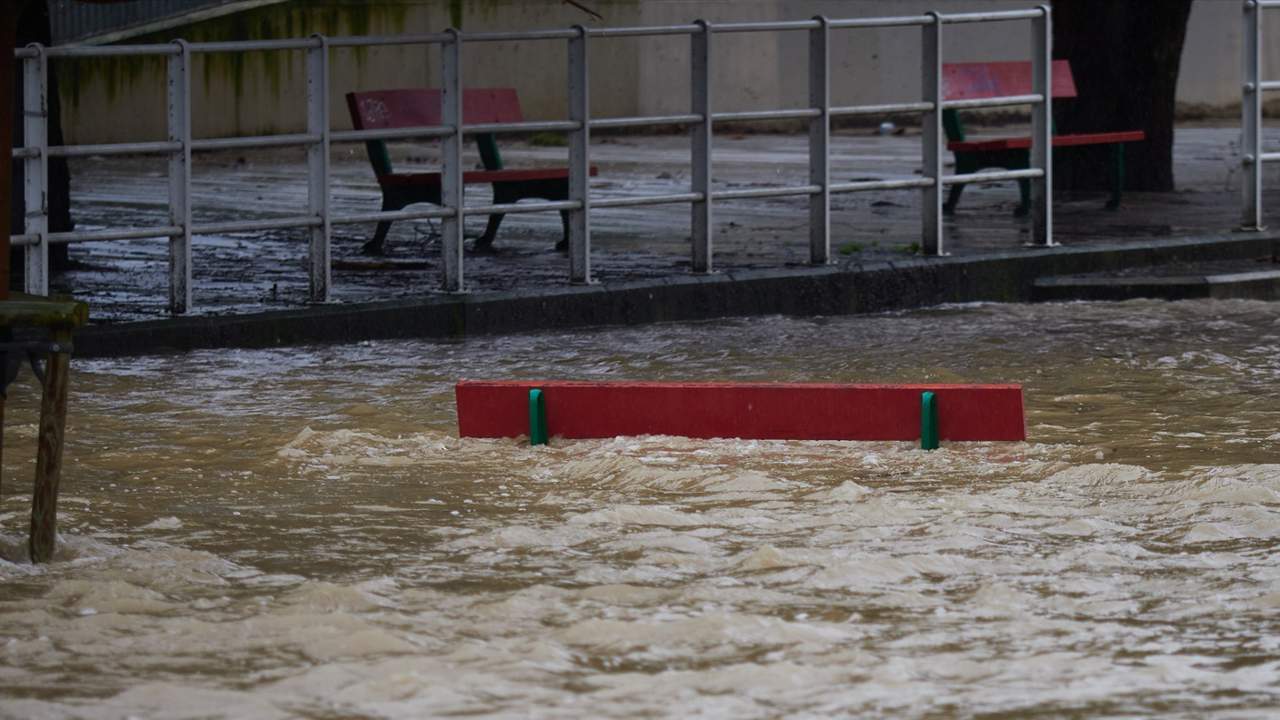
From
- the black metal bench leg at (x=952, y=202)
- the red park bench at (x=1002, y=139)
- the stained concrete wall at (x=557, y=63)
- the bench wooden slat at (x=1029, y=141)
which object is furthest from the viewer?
the stained concrete wall at (x=557, y=63)

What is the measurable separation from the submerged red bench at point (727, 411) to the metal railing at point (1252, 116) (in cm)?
689

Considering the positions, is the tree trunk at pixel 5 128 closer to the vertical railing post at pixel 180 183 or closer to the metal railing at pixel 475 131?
the metal railing at pixel 475 131

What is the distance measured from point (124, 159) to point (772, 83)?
8740mm

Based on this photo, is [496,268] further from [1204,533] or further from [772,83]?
[772,83]

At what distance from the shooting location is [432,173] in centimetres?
1277

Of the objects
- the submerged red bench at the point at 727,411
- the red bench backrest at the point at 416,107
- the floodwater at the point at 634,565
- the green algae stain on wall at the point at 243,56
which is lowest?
the floodwater at the point at 634,565

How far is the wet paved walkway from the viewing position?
11.8 m

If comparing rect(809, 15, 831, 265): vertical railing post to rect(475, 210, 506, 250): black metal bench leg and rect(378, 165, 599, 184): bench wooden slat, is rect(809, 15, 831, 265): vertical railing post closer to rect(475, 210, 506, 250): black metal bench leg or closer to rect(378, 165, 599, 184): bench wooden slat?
rect(378, 165, 599, 184): bench wooden slat

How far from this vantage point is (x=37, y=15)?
38.9 ft

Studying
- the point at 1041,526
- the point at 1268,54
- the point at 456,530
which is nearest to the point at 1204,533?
the point at 1041,526

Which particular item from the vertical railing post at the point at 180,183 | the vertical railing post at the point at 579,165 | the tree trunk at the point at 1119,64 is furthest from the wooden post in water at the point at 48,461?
the tree trunk at the point at 1119,64

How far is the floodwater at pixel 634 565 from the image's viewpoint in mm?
4438

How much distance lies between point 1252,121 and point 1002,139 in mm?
1718

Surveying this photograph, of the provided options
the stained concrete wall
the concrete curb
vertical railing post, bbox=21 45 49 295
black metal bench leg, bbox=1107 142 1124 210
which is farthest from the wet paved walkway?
the stained concrete wall
